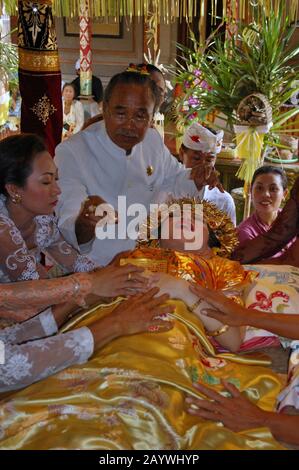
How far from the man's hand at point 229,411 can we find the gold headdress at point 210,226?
1.05 meters

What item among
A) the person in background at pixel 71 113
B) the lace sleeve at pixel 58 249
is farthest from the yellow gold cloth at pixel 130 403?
the person in background at pixel 71 113

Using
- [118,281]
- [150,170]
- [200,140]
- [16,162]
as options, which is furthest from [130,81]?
[200,140]

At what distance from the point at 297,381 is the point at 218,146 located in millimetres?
2849

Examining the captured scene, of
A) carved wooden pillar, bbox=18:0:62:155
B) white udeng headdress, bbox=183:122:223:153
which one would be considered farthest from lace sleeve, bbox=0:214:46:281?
white udeng headdress, bbox=183:122:223:153

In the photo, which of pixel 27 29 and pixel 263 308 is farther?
pixel 27 29

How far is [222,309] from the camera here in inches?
91.2

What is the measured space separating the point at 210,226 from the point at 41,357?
1.23m

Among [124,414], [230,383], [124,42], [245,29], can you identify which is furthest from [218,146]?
[124,42]

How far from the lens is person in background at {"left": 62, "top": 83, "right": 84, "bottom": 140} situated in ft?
20.8

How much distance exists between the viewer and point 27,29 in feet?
11.6

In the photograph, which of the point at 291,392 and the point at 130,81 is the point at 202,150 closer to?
the point at 130,81

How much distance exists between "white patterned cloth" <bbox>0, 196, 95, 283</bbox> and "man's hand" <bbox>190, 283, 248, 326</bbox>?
0.62 metres
